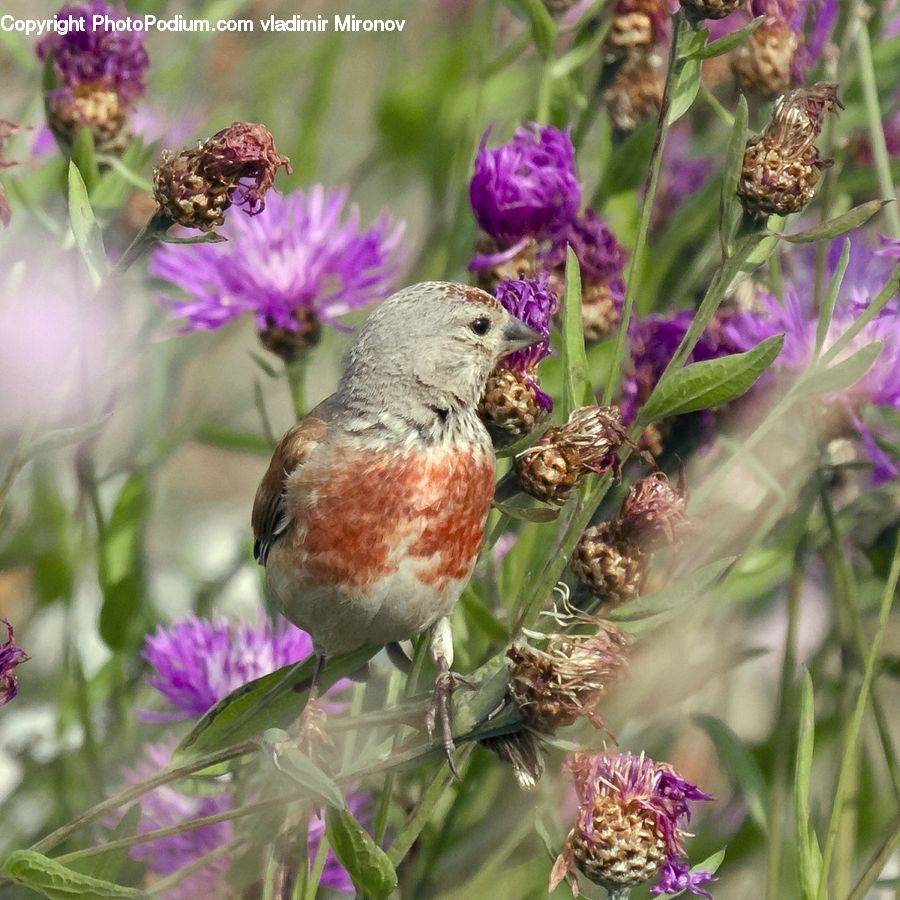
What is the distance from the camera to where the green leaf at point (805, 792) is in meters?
1.94

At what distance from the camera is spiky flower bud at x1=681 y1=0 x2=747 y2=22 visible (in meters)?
1.92

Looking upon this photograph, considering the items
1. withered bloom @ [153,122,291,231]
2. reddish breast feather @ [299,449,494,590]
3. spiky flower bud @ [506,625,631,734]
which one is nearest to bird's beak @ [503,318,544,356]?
reddish breast feather @ [299,449,494,590]

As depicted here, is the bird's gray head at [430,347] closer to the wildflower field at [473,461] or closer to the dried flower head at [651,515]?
the wildflower field at [473,461]

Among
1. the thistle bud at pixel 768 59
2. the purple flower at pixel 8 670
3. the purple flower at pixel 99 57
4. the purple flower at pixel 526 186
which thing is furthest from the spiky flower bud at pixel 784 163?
the purple flower at pixel 99 57

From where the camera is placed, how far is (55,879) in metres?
1.73

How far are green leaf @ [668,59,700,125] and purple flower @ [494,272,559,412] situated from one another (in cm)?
32

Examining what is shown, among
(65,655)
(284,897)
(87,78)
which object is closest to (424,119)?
(87,78)

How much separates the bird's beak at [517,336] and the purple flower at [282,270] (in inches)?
23.6

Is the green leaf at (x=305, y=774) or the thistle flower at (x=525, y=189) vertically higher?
the thistle flower at (x=525, y=189)

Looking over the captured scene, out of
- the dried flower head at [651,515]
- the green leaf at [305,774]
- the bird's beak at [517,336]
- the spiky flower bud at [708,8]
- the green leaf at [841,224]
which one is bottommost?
the green leaf at [305,774]

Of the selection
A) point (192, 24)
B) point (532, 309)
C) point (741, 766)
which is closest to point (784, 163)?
point (532, 309)

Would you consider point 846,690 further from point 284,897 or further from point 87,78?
point 87,78

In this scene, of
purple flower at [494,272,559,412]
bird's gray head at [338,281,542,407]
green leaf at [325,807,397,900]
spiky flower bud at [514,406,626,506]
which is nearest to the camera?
green leaf at [325,807,397,900]

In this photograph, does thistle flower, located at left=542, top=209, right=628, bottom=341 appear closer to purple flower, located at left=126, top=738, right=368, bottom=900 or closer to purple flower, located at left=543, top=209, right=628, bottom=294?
purple flower, located at left=543, top=209, right=628, bottom=294
